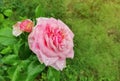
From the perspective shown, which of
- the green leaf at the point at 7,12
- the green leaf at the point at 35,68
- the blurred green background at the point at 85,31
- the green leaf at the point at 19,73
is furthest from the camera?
the green leaf at the point at 7,12

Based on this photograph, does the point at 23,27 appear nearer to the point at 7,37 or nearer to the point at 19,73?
the point at 7,37

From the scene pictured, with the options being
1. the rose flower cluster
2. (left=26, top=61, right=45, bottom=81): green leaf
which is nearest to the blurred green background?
(left=26, top=61, right=45, bottom=81): green leaf

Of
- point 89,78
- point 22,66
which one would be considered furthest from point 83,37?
point 22,66

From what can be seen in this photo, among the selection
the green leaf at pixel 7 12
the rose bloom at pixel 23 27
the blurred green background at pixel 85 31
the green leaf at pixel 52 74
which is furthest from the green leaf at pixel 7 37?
the green leaf at pixel 7 12

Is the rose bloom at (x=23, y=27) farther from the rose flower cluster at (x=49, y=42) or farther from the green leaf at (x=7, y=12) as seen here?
the green leaf at (x=7, y=12)

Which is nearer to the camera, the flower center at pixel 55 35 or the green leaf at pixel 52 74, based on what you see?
the flower center at pixel 55 35

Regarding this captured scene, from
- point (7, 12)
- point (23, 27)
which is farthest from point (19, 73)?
point (7, 12)

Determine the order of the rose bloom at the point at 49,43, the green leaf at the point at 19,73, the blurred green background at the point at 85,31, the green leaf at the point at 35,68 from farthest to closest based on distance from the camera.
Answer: the blurred green background at the point at 85,31, the green leaf at the point at 19,73, the green leaf at the point at 35,68, the rose bloom at the point at 49,43

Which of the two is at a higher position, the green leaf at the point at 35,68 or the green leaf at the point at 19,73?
the green leaf at the point at 35,68
